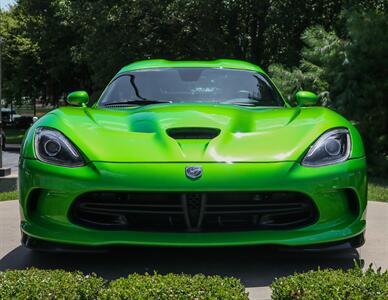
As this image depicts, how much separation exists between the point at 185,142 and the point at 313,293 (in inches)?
54.2

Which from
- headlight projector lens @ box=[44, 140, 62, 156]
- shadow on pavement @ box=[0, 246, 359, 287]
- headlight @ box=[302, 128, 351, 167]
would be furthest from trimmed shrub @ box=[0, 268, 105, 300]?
headlight @ box=[302, 128, 351, 167]

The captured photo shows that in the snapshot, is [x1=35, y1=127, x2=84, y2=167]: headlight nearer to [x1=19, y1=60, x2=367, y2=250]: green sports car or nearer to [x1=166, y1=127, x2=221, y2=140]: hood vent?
[x1=19, y1=60, x2=367, y2=250]: green sports car

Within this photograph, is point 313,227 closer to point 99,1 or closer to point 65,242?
point 65,242

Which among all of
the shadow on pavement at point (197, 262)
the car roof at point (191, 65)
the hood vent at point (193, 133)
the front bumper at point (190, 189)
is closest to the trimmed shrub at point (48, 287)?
the front bumper at point (190, 189)

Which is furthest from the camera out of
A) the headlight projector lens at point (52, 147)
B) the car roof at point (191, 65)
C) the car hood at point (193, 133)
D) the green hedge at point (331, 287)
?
the car roof at point (191, 65)

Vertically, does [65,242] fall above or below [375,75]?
above

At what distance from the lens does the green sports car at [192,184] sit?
3.47 m

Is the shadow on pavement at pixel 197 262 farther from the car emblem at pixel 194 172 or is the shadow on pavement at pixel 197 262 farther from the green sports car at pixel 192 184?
the car emblem at pixel 194 172

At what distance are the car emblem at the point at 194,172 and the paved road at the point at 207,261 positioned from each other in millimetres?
586

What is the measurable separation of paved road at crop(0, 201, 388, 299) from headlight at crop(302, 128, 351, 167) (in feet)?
1.74

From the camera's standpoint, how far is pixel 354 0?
20656 millimetres

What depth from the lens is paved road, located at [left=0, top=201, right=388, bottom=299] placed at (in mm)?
3727

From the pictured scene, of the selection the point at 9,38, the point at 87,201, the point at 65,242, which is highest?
the point at 87,201

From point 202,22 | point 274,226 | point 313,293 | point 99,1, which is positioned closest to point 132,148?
point 274,226
